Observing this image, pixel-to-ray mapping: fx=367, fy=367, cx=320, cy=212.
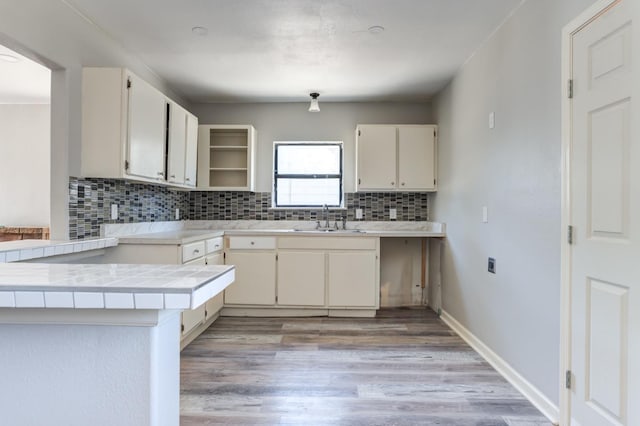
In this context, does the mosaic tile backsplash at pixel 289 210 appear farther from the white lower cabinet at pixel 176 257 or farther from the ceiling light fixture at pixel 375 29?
the ceiling light fixture at pixel 375 29

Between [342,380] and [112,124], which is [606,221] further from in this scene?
[112,124]

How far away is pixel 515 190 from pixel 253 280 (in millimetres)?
2553

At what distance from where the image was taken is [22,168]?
4730 millimetres

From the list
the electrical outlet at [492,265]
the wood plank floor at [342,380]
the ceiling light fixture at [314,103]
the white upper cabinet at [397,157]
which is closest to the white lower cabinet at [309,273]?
the wood plank floor at [342,380]

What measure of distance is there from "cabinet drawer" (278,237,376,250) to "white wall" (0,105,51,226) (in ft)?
11.2

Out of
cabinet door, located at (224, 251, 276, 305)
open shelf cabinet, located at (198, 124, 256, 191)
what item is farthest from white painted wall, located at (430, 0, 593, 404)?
open shelf cabinet, located at (198, 124, 256, 191)

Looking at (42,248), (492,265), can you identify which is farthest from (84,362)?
(492,265)

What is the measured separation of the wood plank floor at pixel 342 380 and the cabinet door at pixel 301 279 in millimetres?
342

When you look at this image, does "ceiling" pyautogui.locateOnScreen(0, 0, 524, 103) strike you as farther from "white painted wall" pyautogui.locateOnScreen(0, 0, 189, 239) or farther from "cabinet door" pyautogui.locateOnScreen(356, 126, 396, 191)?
"cabinet door" pyautogui.locateOnScreen(356, 126, 396, 191)

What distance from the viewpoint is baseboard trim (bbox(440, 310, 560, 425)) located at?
194 centimetres

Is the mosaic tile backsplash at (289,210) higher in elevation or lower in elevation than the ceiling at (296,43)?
lower

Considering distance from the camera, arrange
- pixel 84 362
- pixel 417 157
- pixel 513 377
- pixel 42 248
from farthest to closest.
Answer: pixel 417 157
pixel 513 377
pixel 42 248
pixel 84 362

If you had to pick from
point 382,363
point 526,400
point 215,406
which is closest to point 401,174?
point 382,363

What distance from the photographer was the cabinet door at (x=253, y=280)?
A: 378cm
